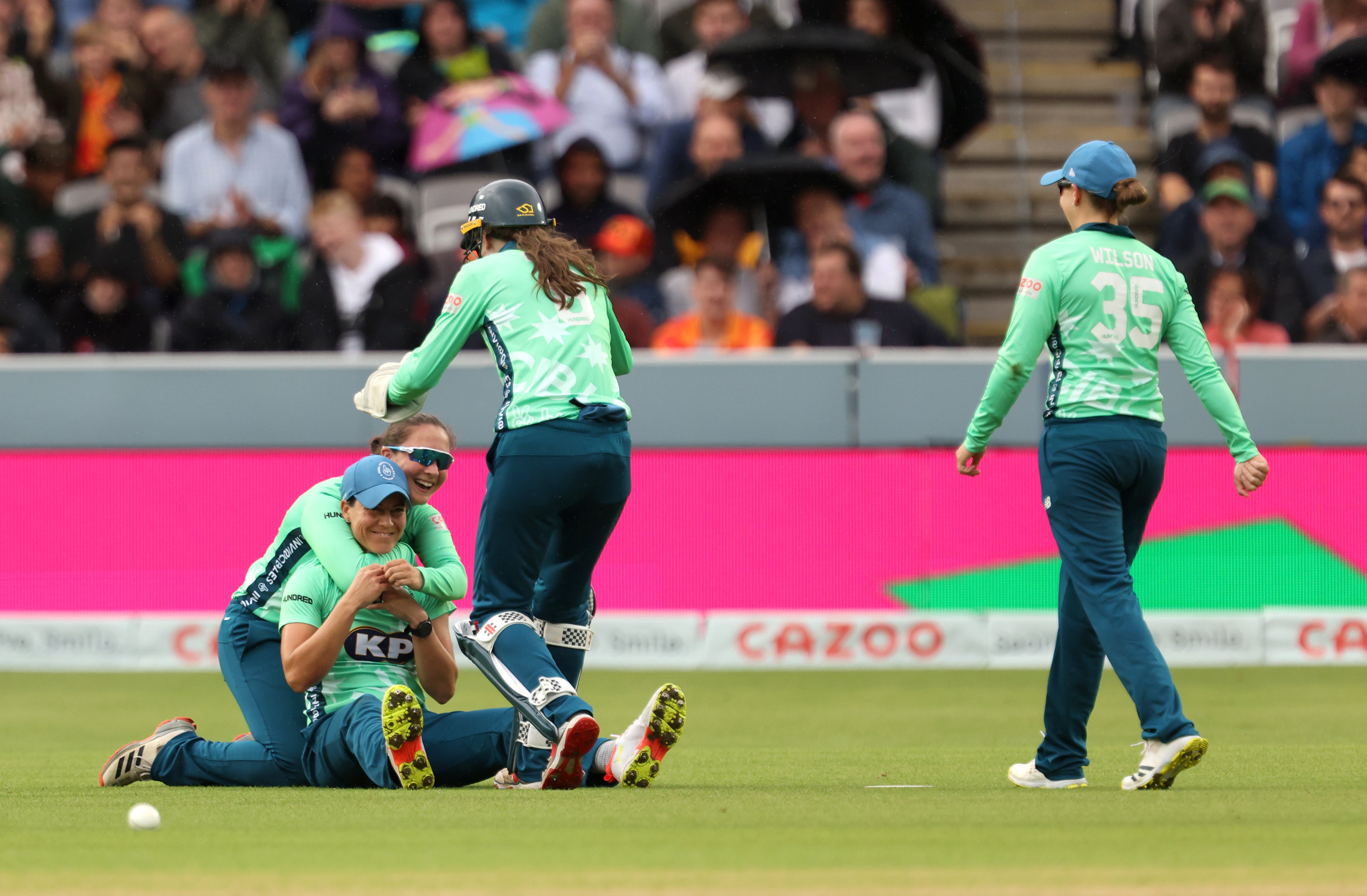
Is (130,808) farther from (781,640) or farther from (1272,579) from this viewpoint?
(1272,579)

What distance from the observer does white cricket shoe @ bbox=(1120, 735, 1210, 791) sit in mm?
5387

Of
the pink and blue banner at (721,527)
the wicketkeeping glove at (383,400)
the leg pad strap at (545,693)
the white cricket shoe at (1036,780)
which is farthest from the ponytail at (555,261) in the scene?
the pink and blue banner at (721,527)

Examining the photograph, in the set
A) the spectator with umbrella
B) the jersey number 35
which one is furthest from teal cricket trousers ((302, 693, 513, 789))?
the spectator with umbrella

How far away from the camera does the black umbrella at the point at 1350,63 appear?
14.8 m

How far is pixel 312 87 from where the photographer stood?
1512cm

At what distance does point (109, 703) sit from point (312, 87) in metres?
6.95

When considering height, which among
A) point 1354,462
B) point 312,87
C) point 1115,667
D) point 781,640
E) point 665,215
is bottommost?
point 781,640

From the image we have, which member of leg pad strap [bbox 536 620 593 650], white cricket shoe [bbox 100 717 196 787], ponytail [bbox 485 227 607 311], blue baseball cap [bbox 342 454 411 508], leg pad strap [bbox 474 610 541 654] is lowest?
white cricket shoe [bbox 100 717 196 787]

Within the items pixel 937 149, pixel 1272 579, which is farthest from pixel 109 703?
pixel 937 149

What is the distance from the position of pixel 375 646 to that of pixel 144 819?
1.31 metres

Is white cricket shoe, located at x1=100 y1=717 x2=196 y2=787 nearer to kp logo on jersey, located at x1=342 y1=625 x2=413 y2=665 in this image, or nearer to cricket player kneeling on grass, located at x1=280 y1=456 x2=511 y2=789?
cricket player kneeling on grass, located at x1=280 y1=456 x2=511 y2=789

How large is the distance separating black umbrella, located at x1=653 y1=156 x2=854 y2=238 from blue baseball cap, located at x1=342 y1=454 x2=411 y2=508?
8332mm

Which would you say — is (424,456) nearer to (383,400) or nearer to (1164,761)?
(383,400)

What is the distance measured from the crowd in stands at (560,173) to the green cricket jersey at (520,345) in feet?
23.7
